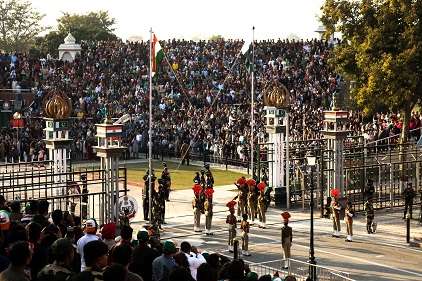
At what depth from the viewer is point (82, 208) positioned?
24078mm

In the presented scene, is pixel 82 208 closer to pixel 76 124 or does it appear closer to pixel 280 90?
pixel 280 90

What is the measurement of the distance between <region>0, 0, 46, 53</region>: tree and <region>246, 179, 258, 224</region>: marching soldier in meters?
65.6

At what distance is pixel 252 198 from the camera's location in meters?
26.4

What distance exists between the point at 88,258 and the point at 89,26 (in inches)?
3568

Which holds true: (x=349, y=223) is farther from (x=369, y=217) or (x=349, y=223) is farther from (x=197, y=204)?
(x=197, y=204)

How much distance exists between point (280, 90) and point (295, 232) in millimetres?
6771

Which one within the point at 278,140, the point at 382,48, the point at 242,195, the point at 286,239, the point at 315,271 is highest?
the point at 382,48

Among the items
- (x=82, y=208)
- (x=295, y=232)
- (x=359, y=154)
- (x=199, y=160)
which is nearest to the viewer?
(x=82, y=208)

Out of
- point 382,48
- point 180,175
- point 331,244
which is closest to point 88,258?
point 331,244

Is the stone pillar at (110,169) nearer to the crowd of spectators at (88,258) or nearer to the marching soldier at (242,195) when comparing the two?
the marching soldier at (242,195)

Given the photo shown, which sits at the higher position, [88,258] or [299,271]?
[88,258]

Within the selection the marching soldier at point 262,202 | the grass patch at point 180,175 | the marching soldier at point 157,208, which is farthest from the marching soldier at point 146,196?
the grass patch at point 180,175

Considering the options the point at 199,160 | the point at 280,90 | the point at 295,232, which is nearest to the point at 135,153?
the point at 199,160

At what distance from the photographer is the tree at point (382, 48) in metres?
31.5
